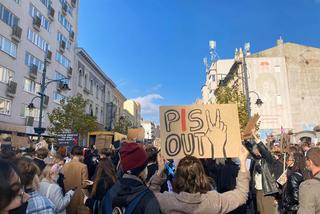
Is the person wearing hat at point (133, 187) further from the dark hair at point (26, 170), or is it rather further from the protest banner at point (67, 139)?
the protest banner at point (67, 139)

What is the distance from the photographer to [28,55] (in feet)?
115

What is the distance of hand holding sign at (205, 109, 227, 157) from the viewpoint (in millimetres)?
4535

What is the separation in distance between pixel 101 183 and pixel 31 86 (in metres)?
33.4

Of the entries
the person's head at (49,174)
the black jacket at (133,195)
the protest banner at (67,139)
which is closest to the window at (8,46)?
the protest banner at (67,139)

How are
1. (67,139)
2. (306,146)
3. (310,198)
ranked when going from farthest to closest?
(67,139), (306,146), (310,198)

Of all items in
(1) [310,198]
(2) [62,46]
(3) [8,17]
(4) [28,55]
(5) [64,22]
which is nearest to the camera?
(1) [310,198]

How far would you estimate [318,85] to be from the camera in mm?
44594

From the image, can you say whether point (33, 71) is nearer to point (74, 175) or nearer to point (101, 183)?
point (74, 175)

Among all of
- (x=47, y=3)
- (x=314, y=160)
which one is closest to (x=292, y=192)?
(x=314, y=160)

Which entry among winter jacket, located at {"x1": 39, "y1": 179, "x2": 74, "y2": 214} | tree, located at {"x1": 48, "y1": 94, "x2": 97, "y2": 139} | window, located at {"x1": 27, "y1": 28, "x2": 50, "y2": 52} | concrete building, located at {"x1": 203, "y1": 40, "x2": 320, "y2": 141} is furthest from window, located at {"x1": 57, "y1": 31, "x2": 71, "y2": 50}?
winter jacket, located at {"x1": 39, "y1": 179, "x2": 74, "y2": 214}

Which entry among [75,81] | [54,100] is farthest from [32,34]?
[75,81]

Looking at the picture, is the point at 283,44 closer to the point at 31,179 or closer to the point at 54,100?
the point at 54,100

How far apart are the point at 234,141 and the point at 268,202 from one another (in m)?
3.81

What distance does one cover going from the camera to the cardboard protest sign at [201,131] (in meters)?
4.50
